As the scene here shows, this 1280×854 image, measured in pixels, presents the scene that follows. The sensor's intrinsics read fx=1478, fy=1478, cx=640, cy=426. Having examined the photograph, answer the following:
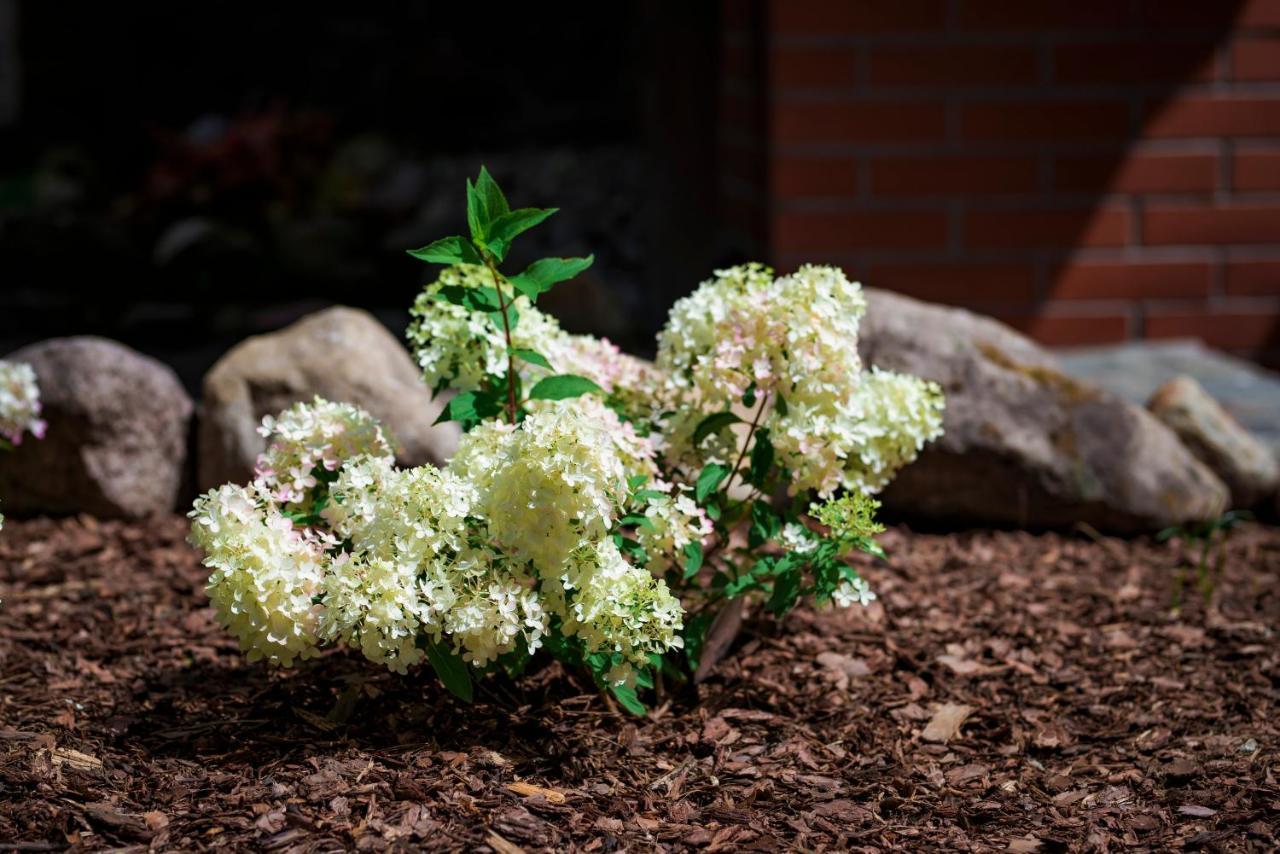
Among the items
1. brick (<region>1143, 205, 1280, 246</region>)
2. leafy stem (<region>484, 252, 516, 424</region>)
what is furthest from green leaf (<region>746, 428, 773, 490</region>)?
brick (<region>1143, 205, 1280, 246</region>)

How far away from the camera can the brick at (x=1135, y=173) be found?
4.82 metres

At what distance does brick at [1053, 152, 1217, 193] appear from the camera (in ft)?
15.8

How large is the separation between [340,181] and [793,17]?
4448mm

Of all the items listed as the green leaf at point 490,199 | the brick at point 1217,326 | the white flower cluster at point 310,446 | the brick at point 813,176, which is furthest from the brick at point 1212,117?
the white flower cluster at point 310,446

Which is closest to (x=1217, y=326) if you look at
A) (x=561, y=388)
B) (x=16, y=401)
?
(x=561, y=388)

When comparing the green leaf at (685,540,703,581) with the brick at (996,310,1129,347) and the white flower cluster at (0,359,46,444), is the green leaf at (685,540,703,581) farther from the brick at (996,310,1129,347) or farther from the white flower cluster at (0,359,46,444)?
the brick at (996,310,1129,347)

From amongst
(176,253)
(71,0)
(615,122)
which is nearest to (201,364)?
(176,253)

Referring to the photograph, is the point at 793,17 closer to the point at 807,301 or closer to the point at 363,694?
the point at 807,301

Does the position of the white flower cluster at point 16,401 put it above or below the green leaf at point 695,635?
above

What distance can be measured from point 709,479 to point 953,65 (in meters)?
2.70

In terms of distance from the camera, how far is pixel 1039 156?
15.8 ft

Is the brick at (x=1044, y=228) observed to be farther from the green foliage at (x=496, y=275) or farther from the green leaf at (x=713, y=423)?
the green foliage at (x=496, y=275)

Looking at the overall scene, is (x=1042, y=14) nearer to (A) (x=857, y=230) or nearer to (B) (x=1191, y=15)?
(B) (x=1191, y=15)

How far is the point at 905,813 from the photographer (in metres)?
2.38
